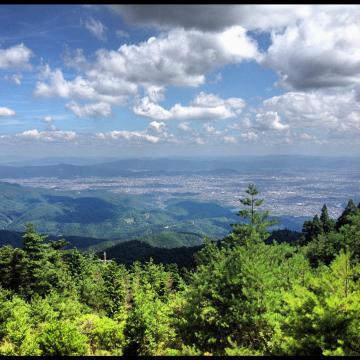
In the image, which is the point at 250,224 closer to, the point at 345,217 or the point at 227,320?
the point at 227,320

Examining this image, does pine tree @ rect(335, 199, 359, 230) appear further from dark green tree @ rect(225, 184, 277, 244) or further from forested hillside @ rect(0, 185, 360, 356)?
forested hillside @ rect(0, 185, 360, 356)

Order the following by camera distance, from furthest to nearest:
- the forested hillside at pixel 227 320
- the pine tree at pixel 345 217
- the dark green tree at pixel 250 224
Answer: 1. the pine tree at pixel 345 217
2. the dark green tree at pixel 250 224
3. the forested hillside at pixel 227 320

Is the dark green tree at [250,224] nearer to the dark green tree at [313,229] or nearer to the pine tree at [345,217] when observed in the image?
the pine tree at [345,217]

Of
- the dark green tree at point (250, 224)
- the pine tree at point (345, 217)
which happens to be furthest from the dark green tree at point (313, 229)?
the dark green tree at point (250, 224)

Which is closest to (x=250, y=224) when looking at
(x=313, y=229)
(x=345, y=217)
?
(x=345, y=217)

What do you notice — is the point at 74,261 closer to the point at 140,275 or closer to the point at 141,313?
the point at 140,275

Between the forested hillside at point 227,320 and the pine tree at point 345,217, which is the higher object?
the forested hillside at point 227,320

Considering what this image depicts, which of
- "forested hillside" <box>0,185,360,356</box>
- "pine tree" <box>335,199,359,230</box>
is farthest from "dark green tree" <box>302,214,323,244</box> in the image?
"forested hillside" <box>0,185,360,356</box>

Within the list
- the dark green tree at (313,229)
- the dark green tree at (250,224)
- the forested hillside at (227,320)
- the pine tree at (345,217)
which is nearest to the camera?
the forested hillside at (227,320)

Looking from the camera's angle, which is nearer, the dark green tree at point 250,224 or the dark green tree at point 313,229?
the dark green tree at point 250,224

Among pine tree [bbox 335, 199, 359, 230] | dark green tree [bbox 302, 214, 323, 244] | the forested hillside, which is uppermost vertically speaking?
the forested hillside

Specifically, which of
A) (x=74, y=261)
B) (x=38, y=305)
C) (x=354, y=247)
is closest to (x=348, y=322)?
(x=38, y=305)
